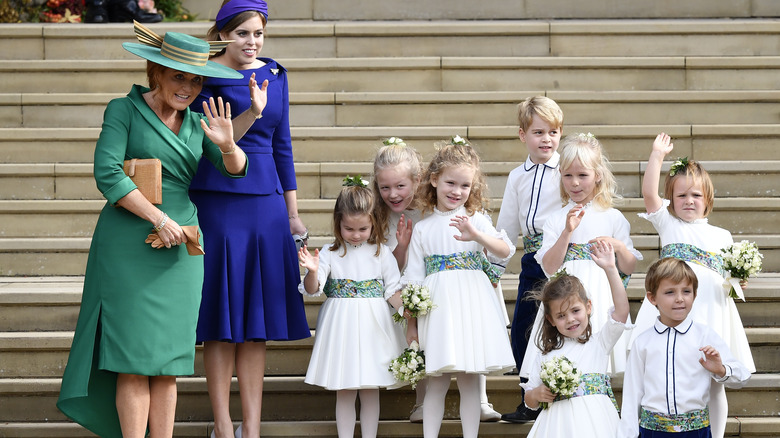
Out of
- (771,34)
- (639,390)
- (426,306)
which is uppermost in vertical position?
(771,34)

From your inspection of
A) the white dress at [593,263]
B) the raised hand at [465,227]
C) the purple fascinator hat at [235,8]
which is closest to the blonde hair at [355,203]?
the raised hand at [465,227]

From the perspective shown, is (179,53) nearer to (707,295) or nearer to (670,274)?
(670,274)

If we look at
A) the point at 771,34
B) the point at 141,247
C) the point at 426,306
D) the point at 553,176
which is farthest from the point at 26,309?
the point at 771,34

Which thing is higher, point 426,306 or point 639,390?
point 426,306

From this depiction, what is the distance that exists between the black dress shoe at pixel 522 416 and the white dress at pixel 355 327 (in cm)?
69

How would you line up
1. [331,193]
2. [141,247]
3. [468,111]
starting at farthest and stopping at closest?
[468,111], [331,193], [141,247]

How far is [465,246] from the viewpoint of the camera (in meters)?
5.25

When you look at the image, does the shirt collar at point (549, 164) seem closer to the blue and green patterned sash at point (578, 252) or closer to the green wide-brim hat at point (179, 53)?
the blue and green patterned sash at point (578, 252)

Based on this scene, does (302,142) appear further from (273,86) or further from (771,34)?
(771,34)

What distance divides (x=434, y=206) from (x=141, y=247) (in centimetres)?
160

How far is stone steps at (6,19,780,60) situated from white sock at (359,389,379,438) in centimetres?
437

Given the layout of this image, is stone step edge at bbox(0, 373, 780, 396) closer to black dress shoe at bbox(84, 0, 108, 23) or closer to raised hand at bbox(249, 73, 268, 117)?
raised hand at bbox(249, 73, 268, 117)

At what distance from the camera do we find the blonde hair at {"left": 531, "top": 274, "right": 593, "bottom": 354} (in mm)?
4738

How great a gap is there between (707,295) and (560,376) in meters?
1.02
